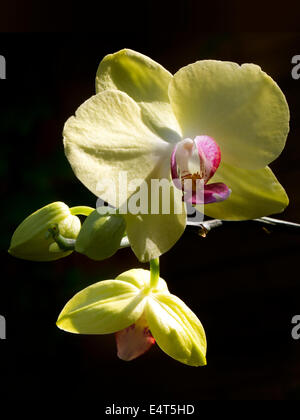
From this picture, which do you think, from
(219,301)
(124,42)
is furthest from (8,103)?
(219,301)

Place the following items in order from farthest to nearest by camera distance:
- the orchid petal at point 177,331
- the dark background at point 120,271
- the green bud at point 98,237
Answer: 1. the dark background at point 120,271
2. the orchid petal at point 177,331
3. the green bud at point 98,237

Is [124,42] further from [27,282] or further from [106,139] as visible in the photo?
[106,139]

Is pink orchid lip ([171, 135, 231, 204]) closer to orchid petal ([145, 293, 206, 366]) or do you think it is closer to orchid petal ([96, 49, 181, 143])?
orchid petal ([96, 49, 181, 143])

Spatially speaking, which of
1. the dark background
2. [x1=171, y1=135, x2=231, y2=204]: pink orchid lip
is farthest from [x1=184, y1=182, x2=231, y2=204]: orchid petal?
the dark background

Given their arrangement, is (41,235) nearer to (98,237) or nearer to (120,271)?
(98,237)

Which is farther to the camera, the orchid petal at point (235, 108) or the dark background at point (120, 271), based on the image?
the dark background at point (120, 271)

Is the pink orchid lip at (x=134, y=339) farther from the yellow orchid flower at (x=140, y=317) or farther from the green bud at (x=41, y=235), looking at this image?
the green bud at (x=41, y=235)

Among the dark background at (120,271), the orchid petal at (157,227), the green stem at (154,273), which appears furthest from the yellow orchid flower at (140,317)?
the dark background at (120,271)
